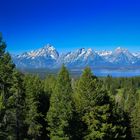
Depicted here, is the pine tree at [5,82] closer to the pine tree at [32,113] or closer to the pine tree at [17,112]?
the pine tree at [17,112]

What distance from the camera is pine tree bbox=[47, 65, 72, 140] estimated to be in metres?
44.2

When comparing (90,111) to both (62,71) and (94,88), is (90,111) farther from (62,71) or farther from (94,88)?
(62,71)

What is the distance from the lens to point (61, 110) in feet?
145

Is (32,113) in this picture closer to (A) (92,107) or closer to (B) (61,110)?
(B) (61,110)

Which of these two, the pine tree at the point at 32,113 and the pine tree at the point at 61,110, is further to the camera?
the pine tree at the point at 32,113

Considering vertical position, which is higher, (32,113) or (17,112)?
(17,112)

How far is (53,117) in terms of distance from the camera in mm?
46094

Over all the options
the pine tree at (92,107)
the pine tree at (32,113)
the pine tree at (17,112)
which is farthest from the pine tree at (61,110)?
the pine tree at (32,113)

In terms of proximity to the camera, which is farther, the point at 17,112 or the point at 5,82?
the point at 17,112

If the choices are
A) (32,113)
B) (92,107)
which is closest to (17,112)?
(32,113)

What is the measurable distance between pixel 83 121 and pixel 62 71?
698 centimetres

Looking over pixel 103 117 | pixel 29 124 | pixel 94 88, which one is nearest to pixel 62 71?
pixel 94 88

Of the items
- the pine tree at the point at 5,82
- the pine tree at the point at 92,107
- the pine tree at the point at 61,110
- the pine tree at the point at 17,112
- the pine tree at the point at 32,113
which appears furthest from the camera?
the pine tree at the point at 32,113

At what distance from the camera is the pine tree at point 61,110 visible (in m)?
44.2
